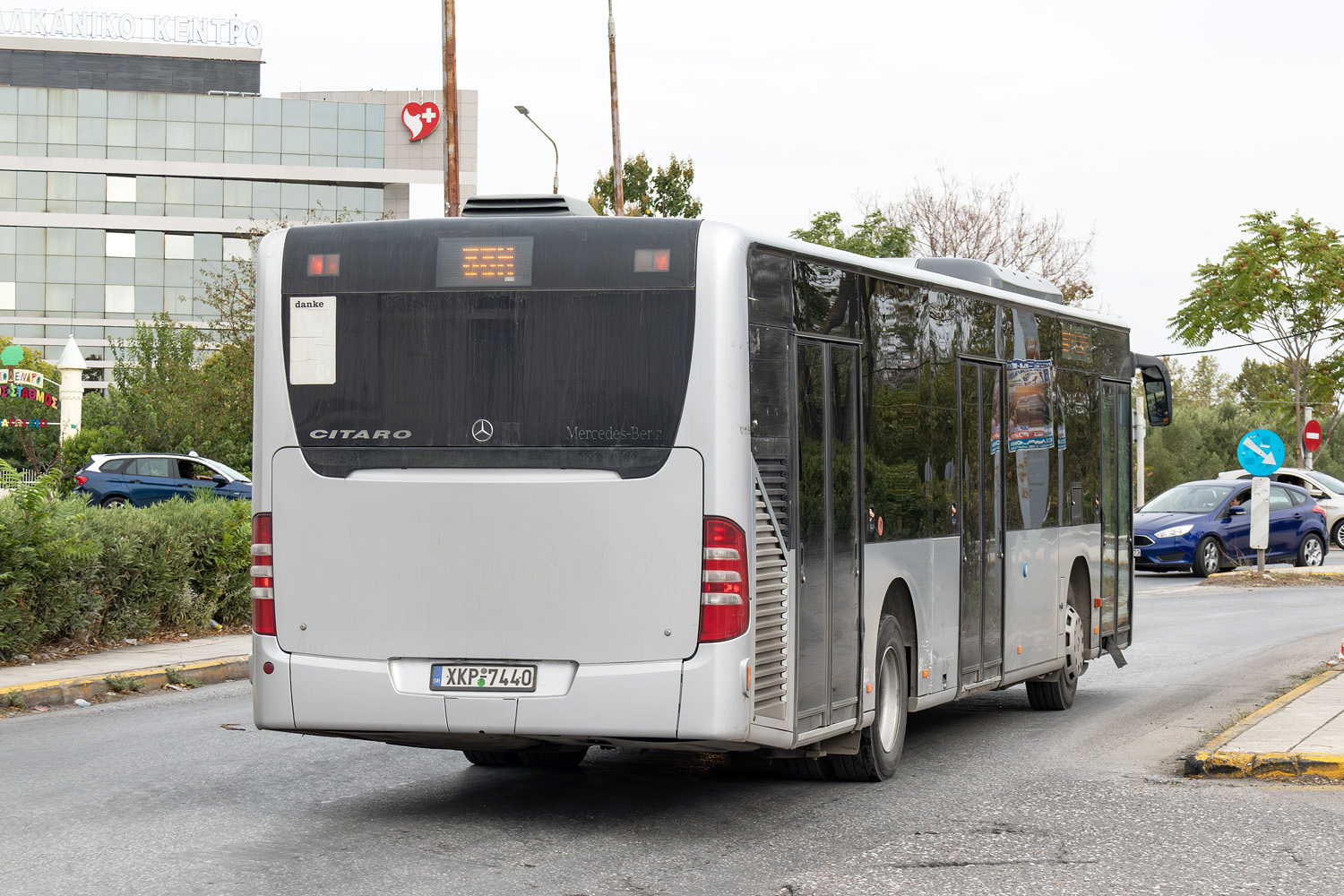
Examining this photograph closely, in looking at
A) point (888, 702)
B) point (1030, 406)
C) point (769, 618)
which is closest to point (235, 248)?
point (1030, 406)

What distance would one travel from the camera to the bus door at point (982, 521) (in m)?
9.89

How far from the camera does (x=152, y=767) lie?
360 inches

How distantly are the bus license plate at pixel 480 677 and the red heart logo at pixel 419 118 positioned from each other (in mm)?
85838

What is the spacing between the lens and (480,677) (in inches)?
283

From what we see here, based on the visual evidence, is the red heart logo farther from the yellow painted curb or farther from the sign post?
the sign post

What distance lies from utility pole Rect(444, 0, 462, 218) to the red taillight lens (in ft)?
53.2

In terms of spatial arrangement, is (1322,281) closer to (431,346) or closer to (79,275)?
(431,346)

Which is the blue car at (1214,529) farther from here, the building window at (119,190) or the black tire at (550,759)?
the building window at (119,190)

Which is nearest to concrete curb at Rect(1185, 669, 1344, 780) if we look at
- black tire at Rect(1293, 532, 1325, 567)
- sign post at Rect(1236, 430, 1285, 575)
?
sign post at Rect(1236, 430, 1285, 575)

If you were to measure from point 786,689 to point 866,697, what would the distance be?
1060 mm

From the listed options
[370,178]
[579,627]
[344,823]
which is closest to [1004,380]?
[579,627]

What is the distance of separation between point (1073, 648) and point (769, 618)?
17.7 feet

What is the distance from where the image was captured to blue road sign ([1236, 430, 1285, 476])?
24859 millimetres

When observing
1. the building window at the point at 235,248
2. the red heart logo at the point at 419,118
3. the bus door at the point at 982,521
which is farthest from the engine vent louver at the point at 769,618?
the building window at the point at 235,248
